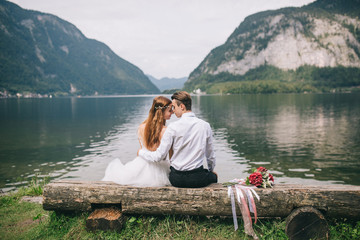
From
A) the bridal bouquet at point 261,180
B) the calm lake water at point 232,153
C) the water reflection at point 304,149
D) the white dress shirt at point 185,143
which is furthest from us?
the water reflection at point 304,149

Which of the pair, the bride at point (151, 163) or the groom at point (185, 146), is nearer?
the groom at point (185, 146)

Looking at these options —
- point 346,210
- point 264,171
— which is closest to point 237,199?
point 264,171

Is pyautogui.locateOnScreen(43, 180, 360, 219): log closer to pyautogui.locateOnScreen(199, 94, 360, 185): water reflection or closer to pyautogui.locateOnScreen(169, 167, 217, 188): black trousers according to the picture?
pyautogui.locateOnScreen(169, 167, 217, 188): black trousers

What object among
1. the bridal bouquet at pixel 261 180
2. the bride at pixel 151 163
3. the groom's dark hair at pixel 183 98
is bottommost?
the bridal bouquet at pixel 261 180

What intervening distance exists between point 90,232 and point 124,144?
2179 cm

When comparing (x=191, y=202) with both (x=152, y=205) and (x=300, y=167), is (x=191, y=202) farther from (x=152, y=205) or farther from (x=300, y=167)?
(x=300, y=167)

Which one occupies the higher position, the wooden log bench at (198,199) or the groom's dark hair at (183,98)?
the groom's dark hair at (183,98)

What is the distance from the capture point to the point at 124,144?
27531 millimetres

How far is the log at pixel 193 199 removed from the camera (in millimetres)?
5645

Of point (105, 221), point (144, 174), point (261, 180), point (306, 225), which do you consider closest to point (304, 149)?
point (306, 225)

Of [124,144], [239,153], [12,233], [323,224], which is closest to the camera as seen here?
[323,224]

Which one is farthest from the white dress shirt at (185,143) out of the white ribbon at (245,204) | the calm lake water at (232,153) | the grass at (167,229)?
the calm lake water at (232,153)

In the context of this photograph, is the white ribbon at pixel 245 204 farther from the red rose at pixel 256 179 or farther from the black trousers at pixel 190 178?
the black trousers at pixel 190 178

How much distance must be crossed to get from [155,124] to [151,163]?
2.93 ft
